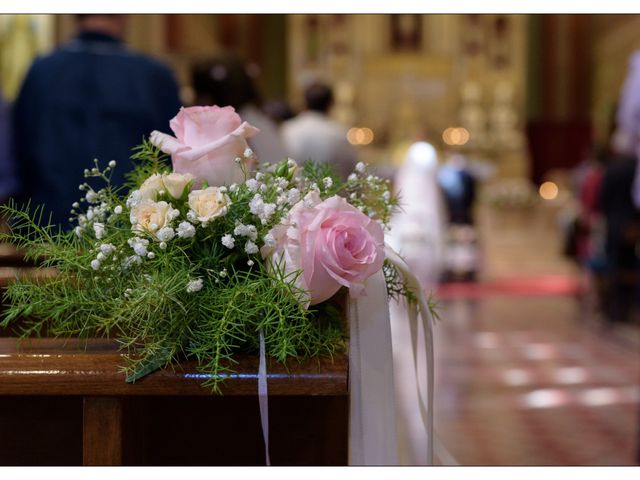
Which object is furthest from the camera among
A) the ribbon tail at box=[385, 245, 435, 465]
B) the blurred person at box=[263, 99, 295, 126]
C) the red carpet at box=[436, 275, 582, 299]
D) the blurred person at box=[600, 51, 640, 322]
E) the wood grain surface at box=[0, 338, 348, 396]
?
the red carpet at box=[436, 275, 582, 299]

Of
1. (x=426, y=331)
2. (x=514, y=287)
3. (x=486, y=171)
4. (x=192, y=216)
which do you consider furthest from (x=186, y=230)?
(x=486, y=171)

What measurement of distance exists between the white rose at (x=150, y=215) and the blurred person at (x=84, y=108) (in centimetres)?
213

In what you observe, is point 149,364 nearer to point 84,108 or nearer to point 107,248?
point 107,248

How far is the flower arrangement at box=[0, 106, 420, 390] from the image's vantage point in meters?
1.40

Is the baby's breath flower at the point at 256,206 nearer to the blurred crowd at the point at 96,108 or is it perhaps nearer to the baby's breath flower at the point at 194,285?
the baby's breath flower at the point at 194,285

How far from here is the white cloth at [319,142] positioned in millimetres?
5320

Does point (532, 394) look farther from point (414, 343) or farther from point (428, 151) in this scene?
point (414, 343)

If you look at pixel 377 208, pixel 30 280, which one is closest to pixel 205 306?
pixel 30 280

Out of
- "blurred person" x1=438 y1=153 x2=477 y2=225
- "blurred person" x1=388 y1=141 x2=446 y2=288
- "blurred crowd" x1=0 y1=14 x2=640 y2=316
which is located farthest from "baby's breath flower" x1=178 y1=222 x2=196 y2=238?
"blurred person" x1=438 y1=153 x2=477 y2=225

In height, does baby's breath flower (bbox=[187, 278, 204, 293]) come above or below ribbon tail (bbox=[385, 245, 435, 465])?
above

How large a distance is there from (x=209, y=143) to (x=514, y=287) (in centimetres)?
1135

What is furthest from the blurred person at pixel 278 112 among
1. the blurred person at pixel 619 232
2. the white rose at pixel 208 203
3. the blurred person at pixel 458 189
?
the blurred person at pixel 458 189

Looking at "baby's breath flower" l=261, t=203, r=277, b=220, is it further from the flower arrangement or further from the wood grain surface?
the wood grain surface

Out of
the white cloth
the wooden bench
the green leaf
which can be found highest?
the white cloth
